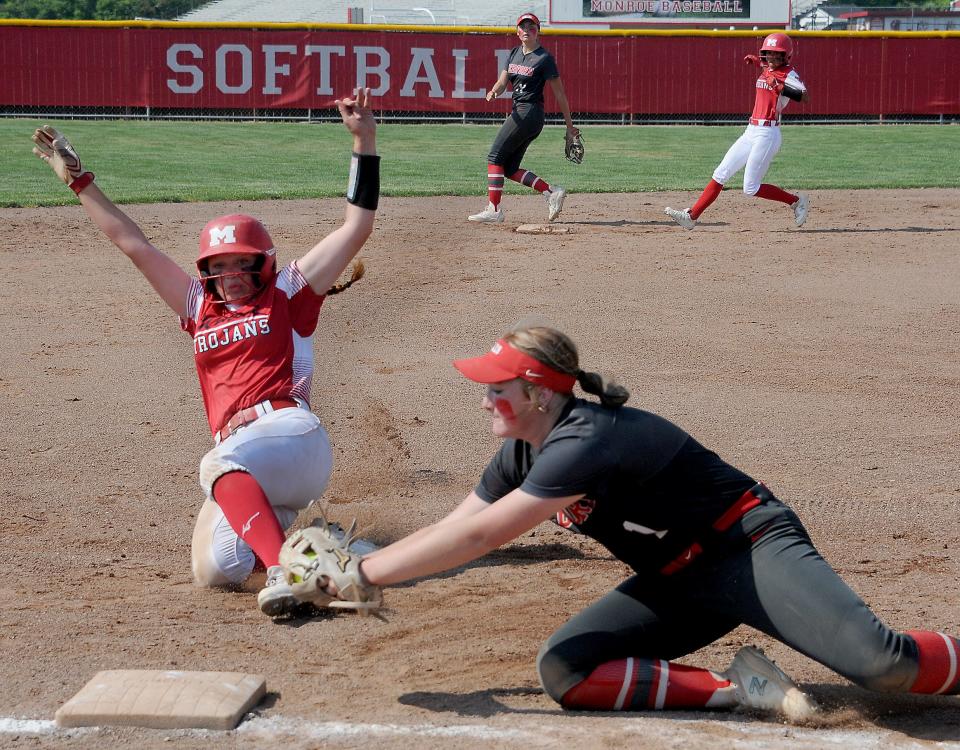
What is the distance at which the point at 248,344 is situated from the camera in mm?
4664

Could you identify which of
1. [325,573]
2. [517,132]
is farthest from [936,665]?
[517,132]

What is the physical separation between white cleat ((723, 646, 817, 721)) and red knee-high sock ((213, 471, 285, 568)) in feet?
5.16

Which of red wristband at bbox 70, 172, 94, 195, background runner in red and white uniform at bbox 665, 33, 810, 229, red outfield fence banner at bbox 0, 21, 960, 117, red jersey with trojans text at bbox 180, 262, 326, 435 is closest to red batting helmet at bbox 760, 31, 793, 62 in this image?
background runner in red and white uniform at bbox 665, 33, 810, 229

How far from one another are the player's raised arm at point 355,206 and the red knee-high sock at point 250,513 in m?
0.86

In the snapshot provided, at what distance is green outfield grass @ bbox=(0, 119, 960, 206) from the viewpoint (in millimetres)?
15773

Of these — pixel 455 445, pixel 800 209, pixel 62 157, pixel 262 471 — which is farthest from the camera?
pixel 800 209

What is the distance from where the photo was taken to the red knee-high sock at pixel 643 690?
3602mm

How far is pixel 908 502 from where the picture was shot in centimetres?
551

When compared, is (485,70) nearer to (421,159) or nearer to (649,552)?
(421,159)

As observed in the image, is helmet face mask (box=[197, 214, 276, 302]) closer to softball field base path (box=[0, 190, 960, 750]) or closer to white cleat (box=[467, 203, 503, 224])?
softball field base path (box=[0, 190, 960, 750])

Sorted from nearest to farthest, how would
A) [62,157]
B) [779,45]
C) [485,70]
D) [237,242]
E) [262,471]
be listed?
[262,471] < [237,242] < [62,157] < [779,45] < [485,70]

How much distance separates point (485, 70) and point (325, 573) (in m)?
24.0

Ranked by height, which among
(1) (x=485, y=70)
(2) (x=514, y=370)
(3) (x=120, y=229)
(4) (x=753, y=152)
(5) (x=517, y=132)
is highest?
(1) (x=485, y=70)

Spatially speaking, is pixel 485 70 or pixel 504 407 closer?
pixel 504 407
